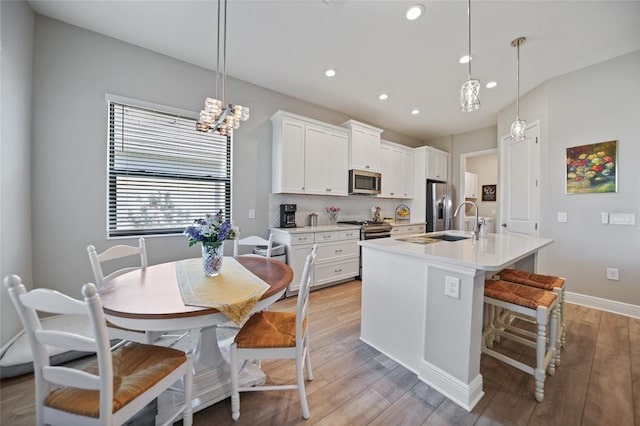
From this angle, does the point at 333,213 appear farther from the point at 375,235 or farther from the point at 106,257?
the point at 106,257

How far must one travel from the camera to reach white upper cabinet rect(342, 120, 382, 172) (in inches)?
Answer: 160

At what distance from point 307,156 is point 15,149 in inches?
111

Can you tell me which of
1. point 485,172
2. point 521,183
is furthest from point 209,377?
point 485,172

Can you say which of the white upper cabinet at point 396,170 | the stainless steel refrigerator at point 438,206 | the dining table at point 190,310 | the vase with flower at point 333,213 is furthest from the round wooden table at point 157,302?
the stainless steel refrigerator at point 438,206

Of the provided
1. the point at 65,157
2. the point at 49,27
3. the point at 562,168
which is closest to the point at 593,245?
the point at 562,168

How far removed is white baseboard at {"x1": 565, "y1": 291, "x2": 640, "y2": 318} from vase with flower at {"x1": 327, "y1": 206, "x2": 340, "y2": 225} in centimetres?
333

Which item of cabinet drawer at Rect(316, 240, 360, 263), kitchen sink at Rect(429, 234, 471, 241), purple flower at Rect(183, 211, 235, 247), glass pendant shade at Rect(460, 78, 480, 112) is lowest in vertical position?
cabinet drawer at Rect(316, 240, 360, 263)

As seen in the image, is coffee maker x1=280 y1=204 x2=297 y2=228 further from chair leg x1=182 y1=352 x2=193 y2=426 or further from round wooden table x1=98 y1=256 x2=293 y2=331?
chair leg x1=182 y1=352 x2=193 y2=426

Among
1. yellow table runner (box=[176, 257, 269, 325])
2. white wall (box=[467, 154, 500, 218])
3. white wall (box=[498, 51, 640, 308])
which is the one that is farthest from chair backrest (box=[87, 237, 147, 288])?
white wall (box=[467, 154, 500, 218])

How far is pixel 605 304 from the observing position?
2.85m

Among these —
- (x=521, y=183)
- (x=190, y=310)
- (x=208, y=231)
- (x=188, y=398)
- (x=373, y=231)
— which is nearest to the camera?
(x=190, y=310)

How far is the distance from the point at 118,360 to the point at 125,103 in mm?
2540

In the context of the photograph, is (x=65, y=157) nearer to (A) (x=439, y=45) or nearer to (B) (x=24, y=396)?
(B) (x=24, y=396)

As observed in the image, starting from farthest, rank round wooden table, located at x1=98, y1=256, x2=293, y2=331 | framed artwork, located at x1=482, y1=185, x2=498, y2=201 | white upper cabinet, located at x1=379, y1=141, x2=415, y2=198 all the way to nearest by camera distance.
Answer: framed artwork, located at x1=482, y1=185, x2=498, y2=201 < white upper cabinet, located at x1=379, y1=141, x2=415, y2=198 < round wooden table, located at x1=98, y1=256, x2=293, y2=331
